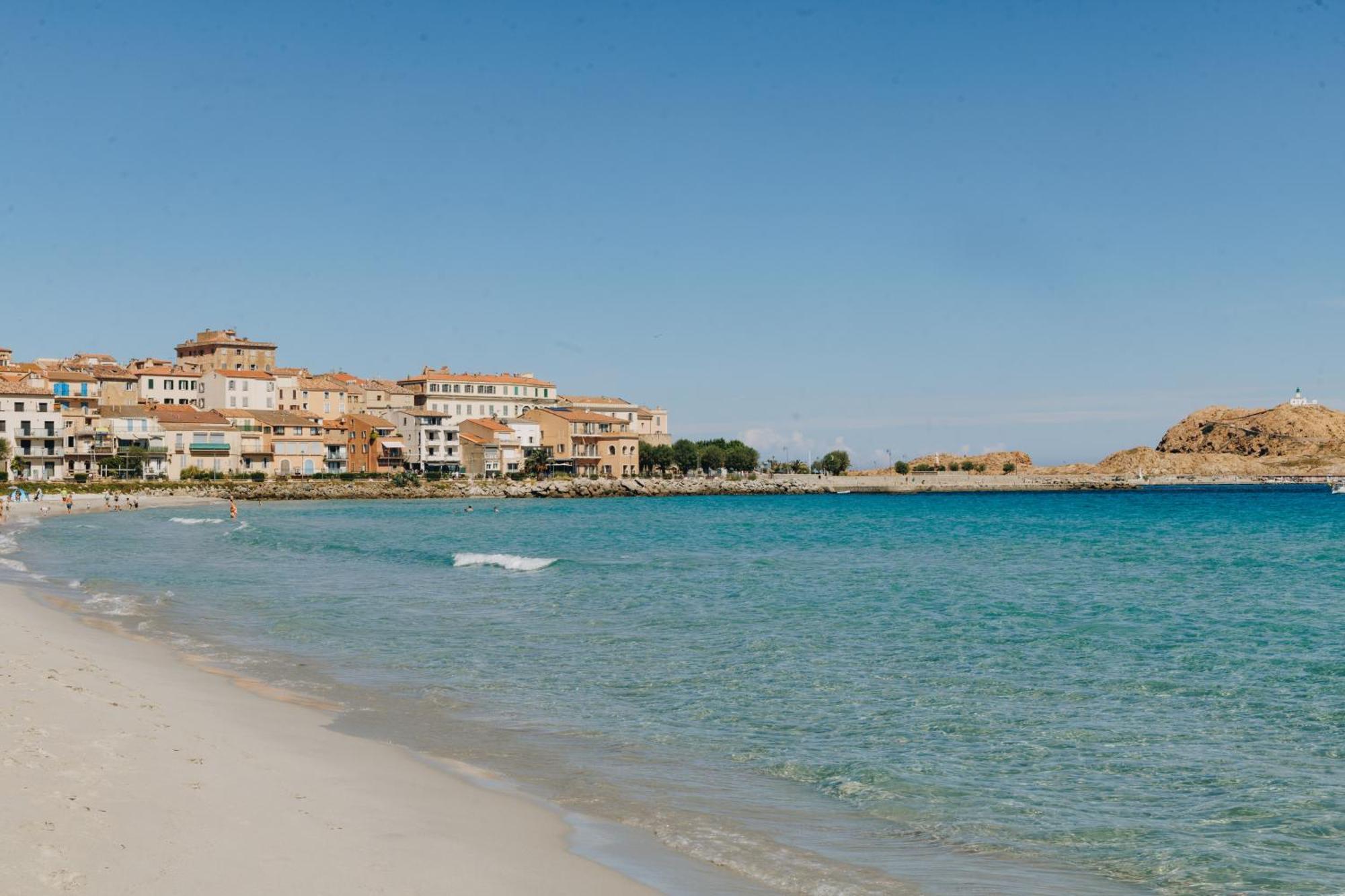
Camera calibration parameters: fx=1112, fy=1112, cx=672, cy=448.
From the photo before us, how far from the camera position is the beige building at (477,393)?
118 meters

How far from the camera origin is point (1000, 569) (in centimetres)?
3450

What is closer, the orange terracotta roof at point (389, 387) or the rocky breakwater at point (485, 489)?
the rocky breakwater at point (485, 489)

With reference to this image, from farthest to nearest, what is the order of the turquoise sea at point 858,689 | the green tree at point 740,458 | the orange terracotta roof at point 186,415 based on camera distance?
the green tree at point 740,458 < the orange terracotta roof at point 186,415 < the turquoise sea at point 858,689

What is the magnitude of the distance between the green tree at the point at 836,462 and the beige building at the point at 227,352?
70940 mm

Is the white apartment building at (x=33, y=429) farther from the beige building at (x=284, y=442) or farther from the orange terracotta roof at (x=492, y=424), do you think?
the orange terracotta roof at (x=492, y=424)

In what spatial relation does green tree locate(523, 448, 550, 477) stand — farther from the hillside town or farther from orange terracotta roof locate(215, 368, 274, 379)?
orange terracotta roof locate(215, 368, 274, 379)

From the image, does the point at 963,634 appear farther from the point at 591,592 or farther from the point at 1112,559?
the point at 1112,559

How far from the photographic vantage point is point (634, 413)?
13300 centimetres

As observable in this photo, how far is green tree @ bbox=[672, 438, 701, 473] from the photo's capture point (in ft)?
424

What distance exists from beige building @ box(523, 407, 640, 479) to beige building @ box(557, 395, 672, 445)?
4.13 m

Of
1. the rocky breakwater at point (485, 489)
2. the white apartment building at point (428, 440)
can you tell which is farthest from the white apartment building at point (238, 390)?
the rocky breakwater at point (485, 489)

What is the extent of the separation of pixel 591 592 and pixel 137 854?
20536 mm

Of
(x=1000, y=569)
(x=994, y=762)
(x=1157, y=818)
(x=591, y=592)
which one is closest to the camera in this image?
(x=1157, y=818)

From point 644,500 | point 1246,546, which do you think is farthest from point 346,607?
point 644,500
